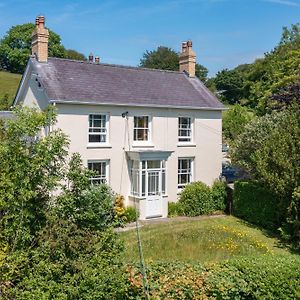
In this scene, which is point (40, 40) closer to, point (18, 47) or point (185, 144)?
point (185, 144)

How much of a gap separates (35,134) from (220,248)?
11.1 meters

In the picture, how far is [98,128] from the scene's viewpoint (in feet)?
77.3

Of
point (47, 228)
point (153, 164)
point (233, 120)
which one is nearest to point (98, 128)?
point (153, 164)

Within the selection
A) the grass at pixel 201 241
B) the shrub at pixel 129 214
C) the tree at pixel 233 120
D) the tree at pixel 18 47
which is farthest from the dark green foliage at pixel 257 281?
the tree at pixel 18 47

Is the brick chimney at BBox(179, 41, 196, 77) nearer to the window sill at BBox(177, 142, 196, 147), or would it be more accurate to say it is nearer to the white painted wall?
the white painted wall

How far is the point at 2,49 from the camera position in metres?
92.9

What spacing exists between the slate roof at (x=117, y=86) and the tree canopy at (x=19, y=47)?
6370 centimetres

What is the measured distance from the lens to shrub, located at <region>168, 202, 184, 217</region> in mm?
25719

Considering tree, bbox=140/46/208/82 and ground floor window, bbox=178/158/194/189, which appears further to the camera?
tree, bbox=140/46/208/82

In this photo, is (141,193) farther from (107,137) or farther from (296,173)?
(296,173)

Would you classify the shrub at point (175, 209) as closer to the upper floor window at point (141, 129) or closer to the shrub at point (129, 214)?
the shrub at point (129, 214)

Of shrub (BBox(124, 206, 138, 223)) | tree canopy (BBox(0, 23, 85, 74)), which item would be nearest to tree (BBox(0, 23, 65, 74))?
tree canopy (BBox(0, 23, 85, 74))

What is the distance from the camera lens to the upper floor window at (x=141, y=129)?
2503cm

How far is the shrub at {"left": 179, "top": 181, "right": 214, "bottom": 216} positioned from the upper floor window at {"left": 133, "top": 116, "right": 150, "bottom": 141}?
14.4ft
